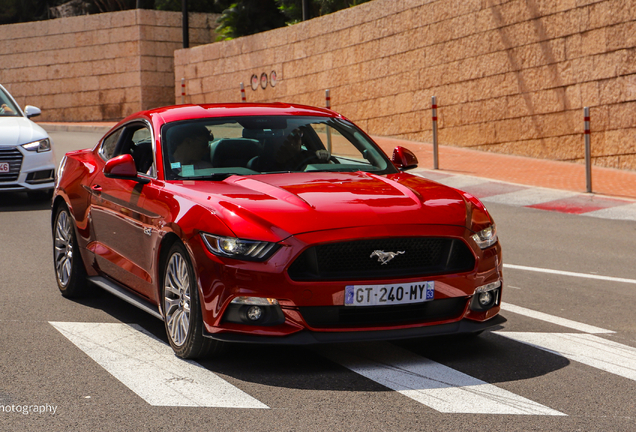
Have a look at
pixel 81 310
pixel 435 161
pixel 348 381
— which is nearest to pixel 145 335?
pixel 81 310

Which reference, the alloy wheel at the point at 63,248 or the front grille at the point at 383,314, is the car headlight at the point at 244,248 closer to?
the front grille at the point at 383,314

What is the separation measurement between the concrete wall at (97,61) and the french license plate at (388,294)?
3204 centimetres

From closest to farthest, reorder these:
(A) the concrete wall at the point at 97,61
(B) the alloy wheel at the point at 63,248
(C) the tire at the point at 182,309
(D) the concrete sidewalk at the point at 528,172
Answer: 1. (C) the tire at the point at 182,309
2. (B) the alloy wheel at the point at 63,248
3. (D) the concrete sidewalk at the point at 528,172
4. (A) the concrete wall at the point at 97,61

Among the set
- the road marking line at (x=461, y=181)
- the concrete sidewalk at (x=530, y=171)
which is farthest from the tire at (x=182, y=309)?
the road marking line at (x=461, y=181)

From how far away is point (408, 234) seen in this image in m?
5.00

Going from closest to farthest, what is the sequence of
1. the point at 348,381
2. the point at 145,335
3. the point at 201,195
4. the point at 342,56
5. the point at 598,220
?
1. the point at 348,381
2. the point at 201,195
3. the point at 145,335
4. the point at 598,220
5. the point at 342,56

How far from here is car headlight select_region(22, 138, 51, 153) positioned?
13.4 meters

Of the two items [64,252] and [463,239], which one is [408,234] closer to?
[463,239]

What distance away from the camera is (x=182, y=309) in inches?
210

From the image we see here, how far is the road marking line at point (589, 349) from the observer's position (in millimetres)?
5246

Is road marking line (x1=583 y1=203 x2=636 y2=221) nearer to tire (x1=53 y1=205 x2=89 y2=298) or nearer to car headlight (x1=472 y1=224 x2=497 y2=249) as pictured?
car headlight (x1=472 y1=224 x2=497 y2=249)

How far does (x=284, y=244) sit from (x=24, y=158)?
939 centimetres

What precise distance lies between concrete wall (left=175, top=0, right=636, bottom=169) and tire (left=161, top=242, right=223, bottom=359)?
12245 millimetres

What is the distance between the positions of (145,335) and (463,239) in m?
2.12
